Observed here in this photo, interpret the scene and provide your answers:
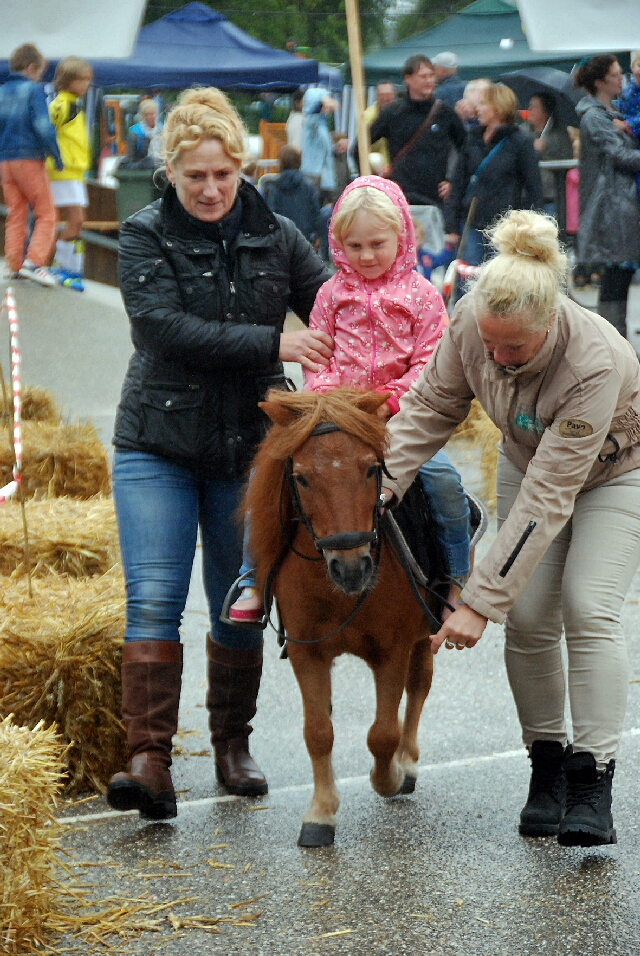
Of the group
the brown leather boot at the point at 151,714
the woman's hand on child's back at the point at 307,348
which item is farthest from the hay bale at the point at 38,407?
the woman's hand on child's back at the point at 307,348

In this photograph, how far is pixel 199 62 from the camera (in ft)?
68.2

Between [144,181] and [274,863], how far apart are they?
42.6ft

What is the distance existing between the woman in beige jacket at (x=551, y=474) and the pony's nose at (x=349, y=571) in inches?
11.9

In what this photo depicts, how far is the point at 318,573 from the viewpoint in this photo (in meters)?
3.85

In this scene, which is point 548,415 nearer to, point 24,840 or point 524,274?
point 524,274

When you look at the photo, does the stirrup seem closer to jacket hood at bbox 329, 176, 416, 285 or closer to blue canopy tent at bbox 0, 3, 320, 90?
jacket hood at bbox 329, 176, 416, 285

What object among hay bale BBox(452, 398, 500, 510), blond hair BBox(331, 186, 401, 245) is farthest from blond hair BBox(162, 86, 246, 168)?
hay bale BBox(452, 398, 500, 510)

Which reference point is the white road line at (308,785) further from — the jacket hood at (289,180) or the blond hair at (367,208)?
the jacket hood at (289,180)

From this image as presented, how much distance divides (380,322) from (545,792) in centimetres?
154

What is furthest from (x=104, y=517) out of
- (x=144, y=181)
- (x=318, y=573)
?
(x=144, y=181)

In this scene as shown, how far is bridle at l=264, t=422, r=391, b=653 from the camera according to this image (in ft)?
11.6

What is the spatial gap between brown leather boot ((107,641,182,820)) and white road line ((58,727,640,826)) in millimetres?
186

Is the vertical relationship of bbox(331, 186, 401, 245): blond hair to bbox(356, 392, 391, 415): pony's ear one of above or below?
above

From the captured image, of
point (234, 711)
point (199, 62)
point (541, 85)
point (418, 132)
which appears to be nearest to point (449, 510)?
point (234, 711)
